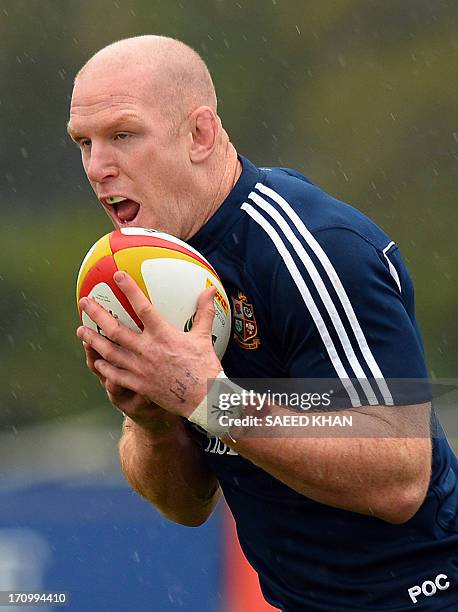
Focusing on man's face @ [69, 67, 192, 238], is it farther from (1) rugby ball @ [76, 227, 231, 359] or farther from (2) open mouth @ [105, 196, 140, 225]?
(1) rugby ball @ [76, 227, 231, 359]

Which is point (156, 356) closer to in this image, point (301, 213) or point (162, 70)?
point (301, 213)

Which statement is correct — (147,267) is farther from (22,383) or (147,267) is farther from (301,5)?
(301,5)

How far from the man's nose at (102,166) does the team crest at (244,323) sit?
2.00 feet

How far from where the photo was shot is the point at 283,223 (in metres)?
4.12

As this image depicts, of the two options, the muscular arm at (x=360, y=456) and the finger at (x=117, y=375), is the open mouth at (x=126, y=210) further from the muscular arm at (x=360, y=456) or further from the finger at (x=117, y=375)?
the muscular arm at (x=360, y=456)

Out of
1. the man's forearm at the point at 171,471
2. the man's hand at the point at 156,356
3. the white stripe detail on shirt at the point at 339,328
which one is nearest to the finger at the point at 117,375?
the man's hand at the point at 156,356

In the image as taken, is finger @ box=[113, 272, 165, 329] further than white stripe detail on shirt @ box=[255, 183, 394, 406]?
No

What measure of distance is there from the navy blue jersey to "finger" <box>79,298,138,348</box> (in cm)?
51

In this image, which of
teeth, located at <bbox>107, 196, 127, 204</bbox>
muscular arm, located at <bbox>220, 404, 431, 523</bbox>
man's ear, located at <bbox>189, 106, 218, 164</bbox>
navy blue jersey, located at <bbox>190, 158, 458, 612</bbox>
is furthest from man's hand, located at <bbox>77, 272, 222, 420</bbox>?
man's ear, located at <bbox>189, 106, 218, 164</bbox>

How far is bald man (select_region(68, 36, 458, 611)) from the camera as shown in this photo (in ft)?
12.8

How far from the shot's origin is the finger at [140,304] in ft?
12.4

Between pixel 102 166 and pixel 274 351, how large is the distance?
860 mm

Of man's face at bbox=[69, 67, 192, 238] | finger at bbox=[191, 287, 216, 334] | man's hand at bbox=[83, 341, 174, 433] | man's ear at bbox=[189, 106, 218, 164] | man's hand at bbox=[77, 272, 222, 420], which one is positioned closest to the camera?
man's hand at bbox=[77, 272, 222, 420]

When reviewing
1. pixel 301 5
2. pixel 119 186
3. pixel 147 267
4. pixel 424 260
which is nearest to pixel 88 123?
pixel 119 186
